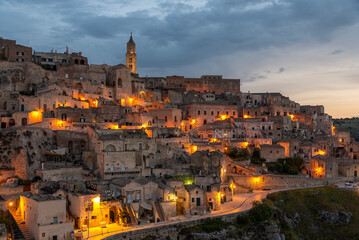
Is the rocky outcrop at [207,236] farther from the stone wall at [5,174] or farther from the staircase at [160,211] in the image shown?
the stone wall at [5,174]

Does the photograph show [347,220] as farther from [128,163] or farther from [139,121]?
[139,121]

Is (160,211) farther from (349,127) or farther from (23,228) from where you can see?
(349,127)

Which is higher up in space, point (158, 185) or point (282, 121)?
point (282, 121)

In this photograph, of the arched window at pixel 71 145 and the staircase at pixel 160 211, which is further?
the arched window at pixel 71 145

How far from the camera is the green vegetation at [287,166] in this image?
169 ft

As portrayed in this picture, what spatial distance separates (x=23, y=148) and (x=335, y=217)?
36.5m

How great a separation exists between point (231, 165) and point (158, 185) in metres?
15.8

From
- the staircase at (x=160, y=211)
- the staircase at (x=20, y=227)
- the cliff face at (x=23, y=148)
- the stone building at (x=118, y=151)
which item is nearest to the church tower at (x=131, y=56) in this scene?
the stone building at (x=118, y=151)

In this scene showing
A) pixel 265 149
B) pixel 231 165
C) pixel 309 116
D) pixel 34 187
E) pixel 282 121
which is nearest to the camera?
pixel 34 187

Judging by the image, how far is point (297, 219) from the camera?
42.9 meters

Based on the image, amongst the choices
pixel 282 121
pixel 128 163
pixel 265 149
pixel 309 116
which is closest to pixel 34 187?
pixel 128 163

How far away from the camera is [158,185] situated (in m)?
37.6

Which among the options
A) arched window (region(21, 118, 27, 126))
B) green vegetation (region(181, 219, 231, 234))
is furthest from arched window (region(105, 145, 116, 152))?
green vegetation (region(181, 219, 231, 234))

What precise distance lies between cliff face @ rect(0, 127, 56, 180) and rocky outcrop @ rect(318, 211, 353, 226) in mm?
33452
